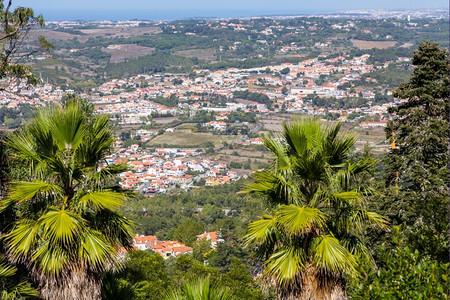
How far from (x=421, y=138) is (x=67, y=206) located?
373cm

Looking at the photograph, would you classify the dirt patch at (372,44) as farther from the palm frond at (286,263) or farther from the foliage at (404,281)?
the foliage at (404,281)

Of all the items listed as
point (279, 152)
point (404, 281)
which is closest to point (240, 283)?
point (279, 152)

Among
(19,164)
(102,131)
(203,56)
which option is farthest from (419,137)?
(203,56)

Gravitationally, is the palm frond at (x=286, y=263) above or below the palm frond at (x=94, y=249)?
below

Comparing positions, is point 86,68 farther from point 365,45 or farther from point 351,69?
point 365,45

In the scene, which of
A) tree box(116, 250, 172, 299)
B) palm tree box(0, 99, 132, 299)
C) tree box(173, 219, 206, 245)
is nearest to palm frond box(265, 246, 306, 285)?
palm tree box(0, 99, 132, 299)

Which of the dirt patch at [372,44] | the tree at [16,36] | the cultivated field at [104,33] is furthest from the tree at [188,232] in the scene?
the cultivated field at [104,33]

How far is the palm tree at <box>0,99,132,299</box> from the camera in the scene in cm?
305

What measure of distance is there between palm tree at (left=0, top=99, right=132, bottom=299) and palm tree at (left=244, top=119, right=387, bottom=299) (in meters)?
0.82

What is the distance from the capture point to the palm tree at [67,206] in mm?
3047

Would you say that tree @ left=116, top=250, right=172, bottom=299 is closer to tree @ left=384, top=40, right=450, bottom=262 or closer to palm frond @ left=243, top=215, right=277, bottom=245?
tree @ left=384, top=40, right=450, bottom=262

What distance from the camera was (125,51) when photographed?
344ft

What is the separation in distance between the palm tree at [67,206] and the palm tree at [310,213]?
82 centimetres

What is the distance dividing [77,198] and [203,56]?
104 m
